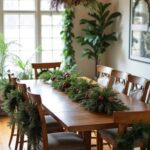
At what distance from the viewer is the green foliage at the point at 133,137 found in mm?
2582

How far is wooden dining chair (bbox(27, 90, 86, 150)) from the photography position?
306cm

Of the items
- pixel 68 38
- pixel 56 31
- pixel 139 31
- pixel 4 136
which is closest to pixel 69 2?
pixel 139 31

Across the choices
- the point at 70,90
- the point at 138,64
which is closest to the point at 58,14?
the point at 138,64

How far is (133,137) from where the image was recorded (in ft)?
8.51

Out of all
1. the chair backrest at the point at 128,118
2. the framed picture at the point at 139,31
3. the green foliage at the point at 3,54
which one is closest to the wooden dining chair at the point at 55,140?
the chair backrest at the point at 128,118

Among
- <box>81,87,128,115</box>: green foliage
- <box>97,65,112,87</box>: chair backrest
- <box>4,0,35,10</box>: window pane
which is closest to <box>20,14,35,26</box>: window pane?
<box>4,0,35,10</box>: window pane

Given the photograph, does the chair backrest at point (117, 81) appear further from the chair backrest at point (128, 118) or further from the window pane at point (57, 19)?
the window pane at point (57, 19)

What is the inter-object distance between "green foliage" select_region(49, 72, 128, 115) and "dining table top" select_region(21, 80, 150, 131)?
0.06m

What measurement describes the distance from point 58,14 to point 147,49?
2.04 metres

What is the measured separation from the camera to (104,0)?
22.1 ft

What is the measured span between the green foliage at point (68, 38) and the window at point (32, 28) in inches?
8.0

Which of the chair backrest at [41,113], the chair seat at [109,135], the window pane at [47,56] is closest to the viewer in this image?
the chair backrest at [41,113]

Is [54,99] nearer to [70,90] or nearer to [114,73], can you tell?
[70,90]

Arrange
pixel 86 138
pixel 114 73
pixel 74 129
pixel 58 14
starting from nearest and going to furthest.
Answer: pixel 74 129 → pixel 86 138 → pixel 114 73 → pixel 58 14
